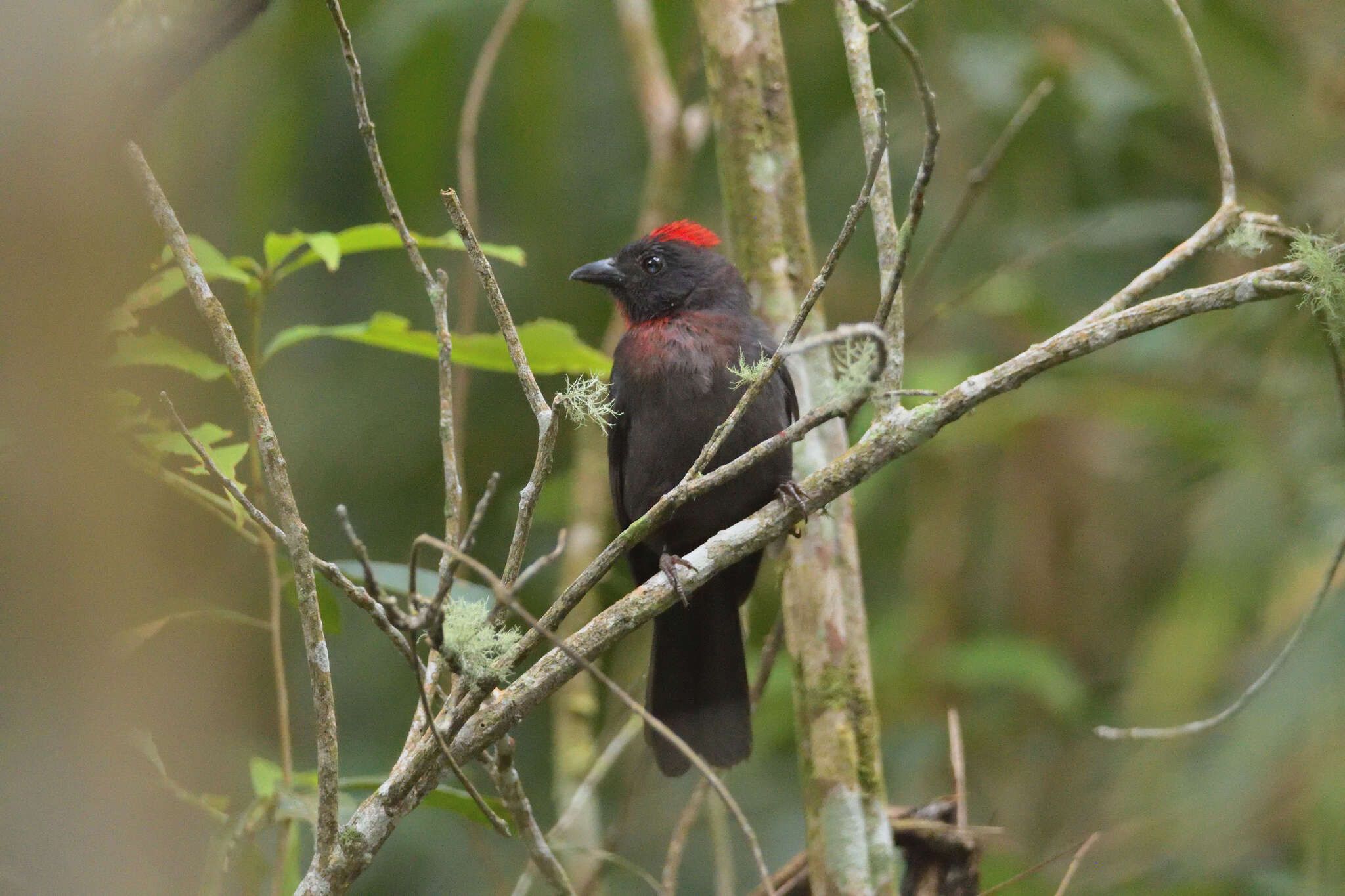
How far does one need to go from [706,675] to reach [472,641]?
70.5 inches

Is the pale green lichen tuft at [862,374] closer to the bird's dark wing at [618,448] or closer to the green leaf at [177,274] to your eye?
the green leaf at [177,274]

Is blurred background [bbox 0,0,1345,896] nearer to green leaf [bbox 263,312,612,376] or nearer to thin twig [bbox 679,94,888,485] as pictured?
green leaf [bbox 263,312,612,376]

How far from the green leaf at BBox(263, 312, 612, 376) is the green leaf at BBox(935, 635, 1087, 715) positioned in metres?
2.44

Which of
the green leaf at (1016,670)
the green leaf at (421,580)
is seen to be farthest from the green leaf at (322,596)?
the green leaf at (1016,670)

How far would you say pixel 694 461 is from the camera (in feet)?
11.6

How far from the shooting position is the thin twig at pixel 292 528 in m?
2.03

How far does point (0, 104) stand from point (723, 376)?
253cm

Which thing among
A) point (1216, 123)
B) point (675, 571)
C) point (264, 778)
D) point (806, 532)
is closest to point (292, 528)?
point (675, 571)

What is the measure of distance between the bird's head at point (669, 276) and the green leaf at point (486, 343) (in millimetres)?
804

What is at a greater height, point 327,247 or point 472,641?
point 327,247

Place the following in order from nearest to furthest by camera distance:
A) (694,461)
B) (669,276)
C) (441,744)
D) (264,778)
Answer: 1. (441,744)
2. (264,778)
3. (694,461)
4. (669,276)

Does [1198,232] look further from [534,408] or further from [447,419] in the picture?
[447,419]

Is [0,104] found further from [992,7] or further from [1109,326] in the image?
[992,7]

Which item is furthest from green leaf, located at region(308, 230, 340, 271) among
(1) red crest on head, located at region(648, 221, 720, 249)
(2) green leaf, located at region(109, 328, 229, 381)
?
(1) red crest on head, located at region(648, 221, 720, 249)
